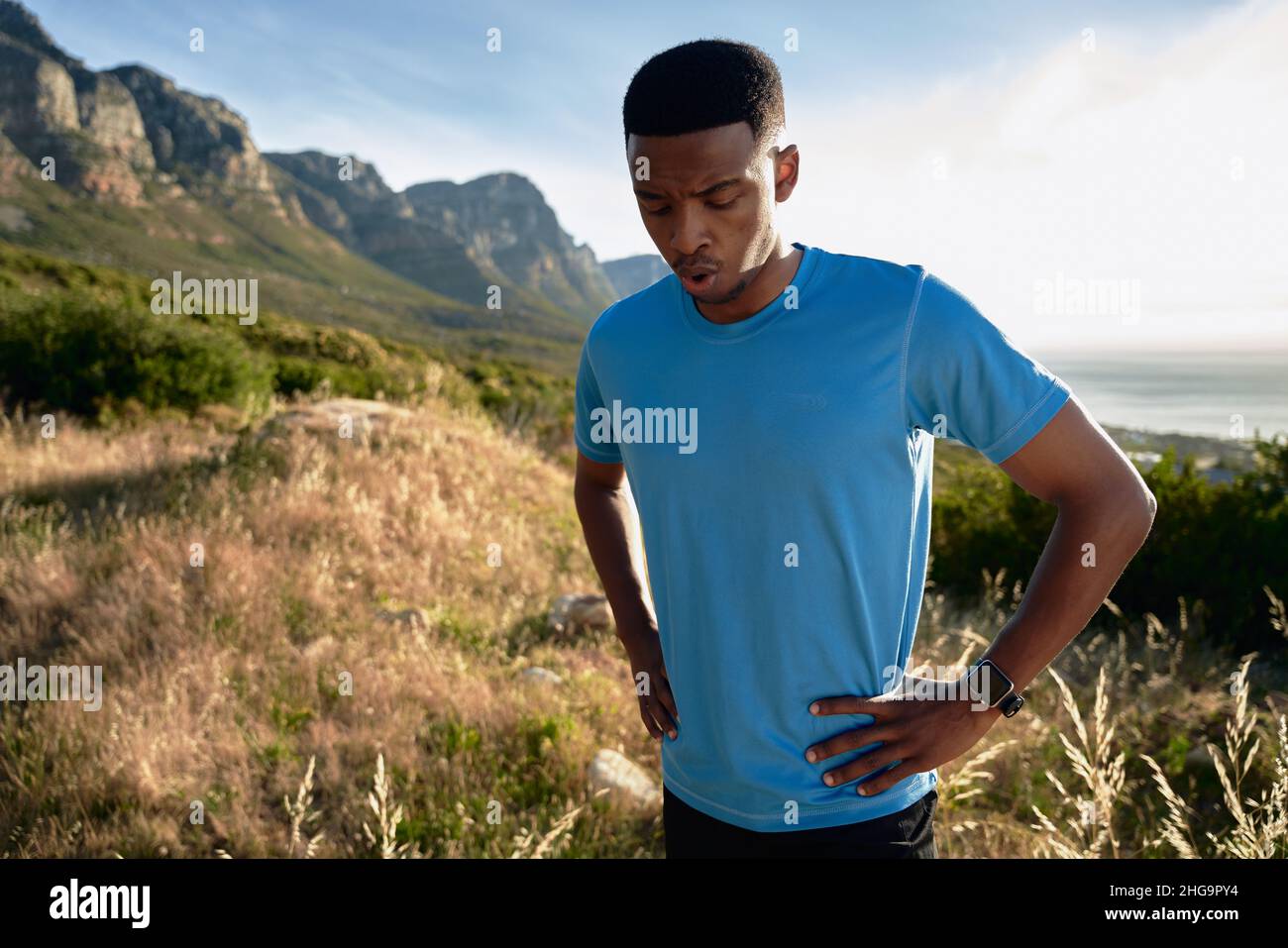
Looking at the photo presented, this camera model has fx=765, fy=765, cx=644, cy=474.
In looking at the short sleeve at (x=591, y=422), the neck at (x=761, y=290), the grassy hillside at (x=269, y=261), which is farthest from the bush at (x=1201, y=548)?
the grassy hillside at (x=269, y=261)

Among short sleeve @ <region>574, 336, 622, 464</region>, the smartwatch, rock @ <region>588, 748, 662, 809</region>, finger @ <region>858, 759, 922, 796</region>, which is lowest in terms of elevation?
rock @ <region>588, 748, 662, 809</region>

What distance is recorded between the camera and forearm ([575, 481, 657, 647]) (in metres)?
2.07

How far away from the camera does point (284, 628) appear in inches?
193

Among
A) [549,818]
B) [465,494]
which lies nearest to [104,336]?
[465,494]

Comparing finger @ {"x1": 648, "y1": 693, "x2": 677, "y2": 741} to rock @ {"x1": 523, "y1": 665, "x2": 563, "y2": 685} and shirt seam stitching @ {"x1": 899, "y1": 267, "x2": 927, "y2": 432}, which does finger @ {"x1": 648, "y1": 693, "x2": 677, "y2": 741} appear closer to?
shirt seam stitching @ {"x1": 899, "y1": 267, "x2": 927, "y2": 432}

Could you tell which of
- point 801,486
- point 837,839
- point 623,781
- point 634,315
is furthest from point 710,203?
point 623,781

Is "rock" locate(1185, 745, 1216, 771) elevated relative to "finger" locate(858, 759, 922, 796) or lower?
lower

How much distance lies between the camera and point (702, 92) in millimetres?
1520

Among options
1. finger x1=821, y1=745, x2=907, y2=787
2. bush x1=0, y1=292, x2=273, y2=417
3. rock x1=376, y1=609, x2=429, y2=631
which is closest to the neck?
finger x1=821, y1=745, x2=907, y2=787

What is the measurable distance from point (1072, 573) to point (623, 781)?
8.96ft

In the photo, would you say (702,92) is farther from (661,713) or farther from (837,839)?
(837,839)

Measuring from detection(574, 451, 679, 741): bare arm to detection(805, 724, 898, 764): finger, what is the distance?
425 mm
